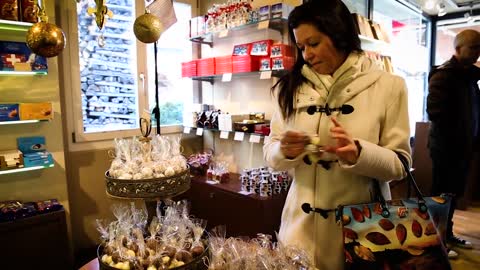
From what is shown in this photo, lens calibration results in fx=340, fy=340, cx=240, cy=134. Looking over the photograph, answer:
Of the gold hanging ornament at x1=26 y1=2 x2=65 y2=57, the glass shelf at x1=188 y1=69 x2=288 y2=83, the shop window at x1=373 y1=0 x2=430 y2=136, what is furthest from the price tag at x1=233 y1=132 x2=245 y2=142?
the shop window at x1=373 y1=0 x2=430 y2=136

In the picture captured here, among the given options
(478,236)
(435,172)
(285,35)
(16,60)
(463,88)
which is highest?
(285,35)

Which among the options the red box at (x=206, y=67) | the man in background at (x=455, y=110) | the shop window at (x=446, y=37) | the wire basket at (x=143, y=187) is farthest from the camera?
the shop window at (x=446, y=37)

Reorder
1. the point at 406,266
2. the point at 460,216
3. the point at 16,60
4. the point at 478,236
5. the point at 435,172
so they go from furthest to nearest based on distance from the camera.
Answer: the point at 460,216
the point at 478,236
the point at 435,172
the point at 16,60
the point at 406,266

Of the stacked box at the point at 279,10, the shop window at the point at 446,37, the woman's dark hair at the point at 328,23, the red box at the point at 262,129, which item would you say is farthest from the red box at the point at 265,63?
the shop window at the point at 446,37

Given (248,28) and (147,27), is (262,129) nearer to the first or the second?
(248,28)

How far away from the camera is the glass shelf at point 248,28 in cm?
257

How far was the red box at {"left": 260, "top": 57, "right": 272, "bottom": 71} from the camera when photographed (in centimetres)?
258

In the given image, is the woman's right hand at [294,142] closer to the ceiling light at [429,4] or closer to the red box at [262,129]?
the red box at [262,129]

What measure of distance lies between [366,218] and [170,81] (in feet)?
9.02

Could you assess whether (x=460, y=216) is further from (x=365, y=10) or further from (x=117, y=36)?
(x=117, y=36)

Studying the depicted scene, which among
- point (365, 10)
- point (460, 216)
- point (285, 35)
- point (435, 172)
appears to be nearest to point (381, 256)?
point (285, 35)

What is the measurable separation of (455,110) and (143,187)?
265 centimetres

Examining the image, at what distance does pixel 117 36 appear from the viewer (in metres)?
2.97

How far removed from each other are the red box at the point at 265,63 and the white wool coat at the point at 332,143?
54.6 inches
